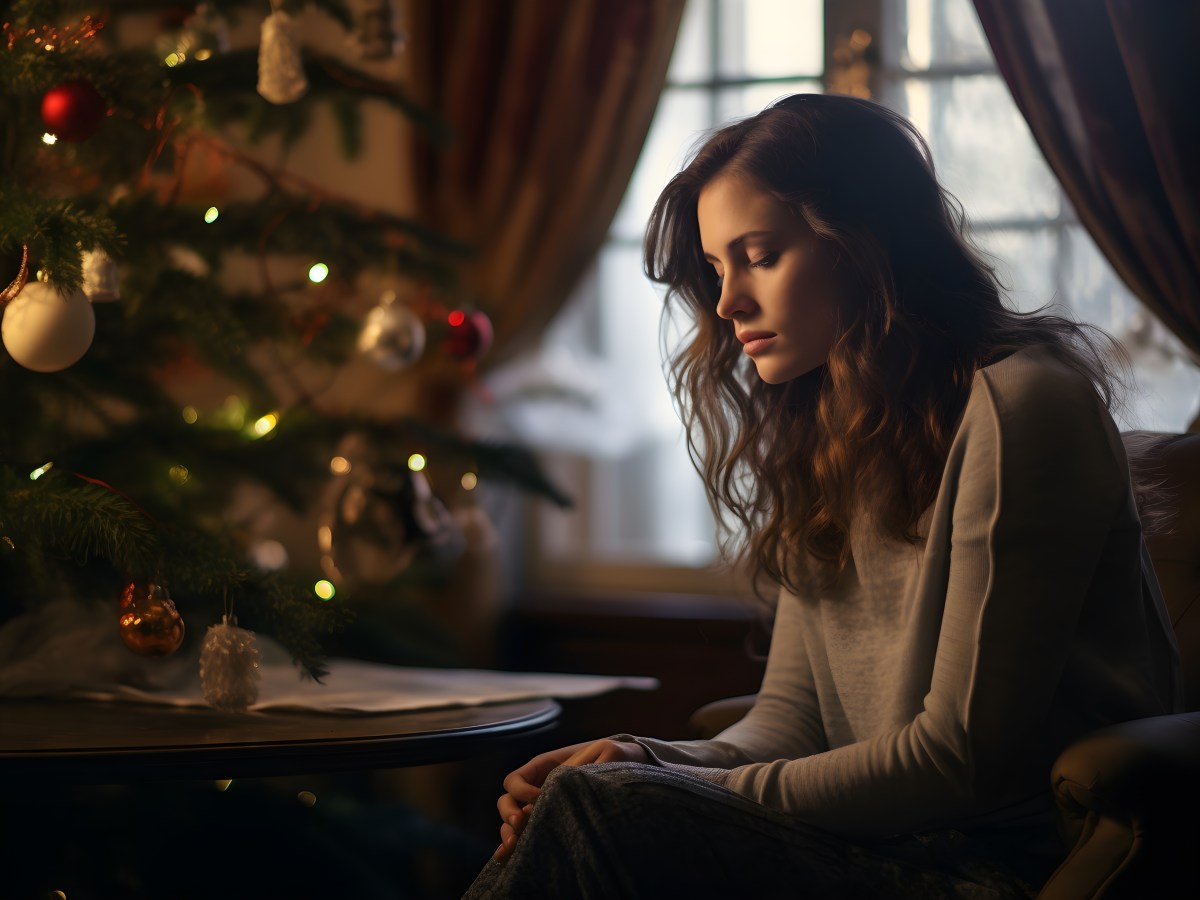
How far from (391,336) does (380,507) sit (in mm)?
308

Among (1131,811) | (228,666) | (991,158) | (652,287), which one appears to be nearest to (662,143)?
(652,287)

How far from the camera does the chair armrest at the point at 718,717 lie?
148 centimetres

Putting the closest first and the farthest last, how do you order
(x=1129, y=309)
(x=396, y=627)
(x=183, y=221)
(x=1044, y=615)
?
(x=1044, y=615)
(x=183, y=221)
(x=396, y=627)
(x=1129, y=309)

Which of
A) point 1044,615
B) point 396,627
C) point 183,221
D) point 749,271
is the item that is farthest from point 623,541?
point 1044,615

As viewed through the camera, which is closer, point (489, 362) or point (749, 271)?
point (749, 271)

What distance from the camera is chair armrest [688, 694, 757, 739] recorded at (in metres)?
1.48

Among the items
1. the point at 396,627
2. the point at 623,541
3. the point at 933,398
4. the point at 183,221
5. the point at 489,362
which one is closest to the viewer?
the point at 933,398

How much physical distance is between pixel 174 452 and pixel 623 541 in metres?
1.28

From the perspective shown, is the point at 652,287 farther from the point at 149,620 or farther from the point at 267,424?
the point at 149,620

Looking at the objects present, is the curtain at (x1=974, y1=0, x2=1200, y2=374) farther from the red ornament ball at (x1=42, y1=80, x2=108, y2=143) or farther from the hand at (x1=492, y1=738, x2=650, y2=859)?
the red ornament ball at (x1=42, y1=80, x2=108, y2=143)

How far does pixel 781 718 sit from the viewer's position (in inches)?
53.0

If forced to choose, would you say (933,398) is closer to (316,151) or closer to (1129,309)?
(1129,309)

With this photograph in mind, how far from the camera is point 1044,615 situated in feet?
3.28

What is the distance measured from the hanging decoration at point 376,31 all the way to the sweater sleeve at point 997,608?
117cm
